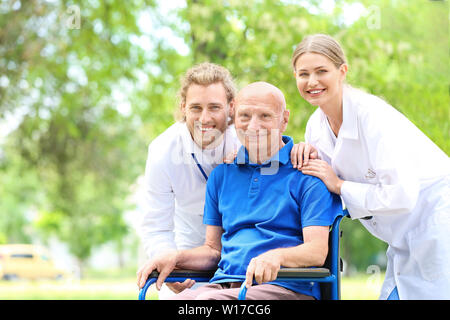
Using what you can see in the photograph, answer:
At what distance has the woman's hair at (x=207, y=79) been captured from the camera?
2746 millimetres

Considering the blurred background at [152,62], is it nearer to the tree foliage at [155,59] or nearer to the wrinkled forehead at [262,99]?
the tree foliage at [155,59]

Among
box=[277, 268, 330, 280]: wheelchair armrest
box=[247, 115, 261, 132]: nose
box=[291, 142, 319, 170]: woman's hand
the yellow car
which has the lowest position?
the yellow car

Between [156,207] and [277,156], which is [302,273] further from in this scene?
[156,207]

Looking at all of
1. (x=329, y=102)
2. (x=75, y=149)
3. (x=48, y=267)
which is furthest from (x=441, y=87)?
(x=48, y=267)

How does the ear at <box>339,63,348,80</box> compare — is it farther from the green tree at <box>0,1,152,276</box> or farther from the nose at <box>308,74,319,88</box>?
the green tree at <box>0,1,152,276</box>

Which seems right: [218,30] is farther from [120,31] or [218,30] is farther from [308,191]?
[308,191]

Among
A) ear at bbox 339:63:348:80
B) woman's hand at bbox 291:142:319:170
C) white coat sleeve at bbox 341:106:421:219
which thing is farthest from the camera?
ear at bbox 339:63:348:80

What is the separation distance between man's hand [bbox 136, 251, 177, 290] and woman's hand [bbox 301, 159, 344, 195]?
700mm

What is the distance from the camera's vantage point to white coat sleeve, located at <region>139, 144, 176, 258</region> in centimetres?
291

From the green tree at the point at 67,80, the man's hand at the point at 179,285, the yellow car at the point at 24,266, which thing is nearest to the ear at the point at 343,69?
the man's hand at the point at 179,285

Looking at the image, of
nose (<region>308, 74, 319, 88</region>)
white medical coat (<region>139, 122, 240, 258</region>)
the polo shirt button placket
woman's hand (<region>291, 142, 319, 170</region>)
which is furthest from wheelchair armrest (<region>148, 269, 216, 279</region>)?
nose (<region>308, 74, 319, 88</region>)

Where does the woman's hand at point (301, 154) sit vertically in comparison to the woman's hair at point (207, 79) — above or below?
below

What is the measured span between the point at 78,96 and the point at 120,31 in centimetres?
128

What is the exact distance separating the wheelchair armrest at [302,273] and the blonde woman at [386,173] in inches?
14.3
